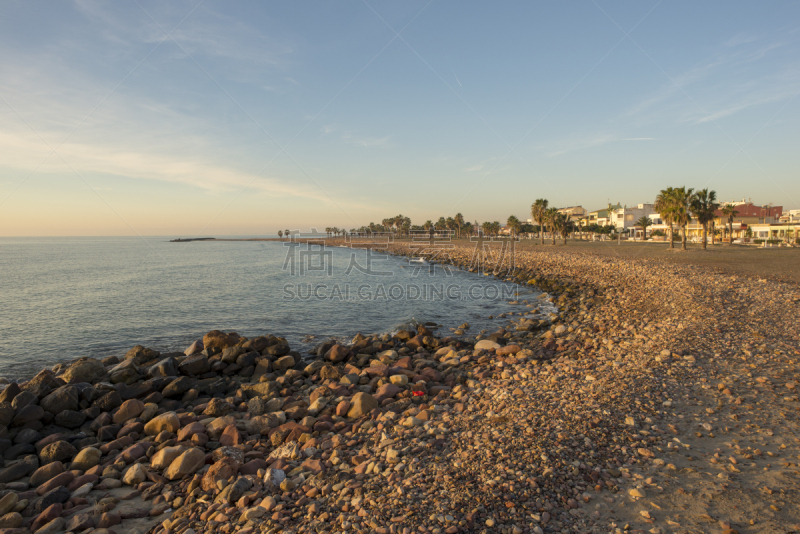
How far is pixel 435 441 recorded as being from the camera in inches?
251

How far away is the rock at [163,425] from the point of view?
8.57 metres

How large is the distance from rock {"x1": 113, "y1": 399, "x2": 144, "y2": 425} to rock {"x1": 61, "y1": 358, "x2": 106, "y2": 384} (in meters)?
3.66

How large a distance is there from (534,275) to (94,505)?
37.1 metres

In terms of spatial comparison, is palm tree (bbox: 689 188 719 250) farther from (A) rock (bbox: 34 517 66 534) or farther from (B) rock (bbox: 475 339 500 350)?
(A) rock (bbox: 34 517 66 534)

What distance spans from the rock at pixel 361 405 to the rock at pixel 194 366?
6.81 meters

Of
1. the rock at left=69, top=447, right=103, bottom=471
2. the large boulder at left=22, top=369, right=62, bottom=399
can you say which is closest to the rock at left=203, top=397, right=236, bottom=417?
the rock at left=69, top=447, right=103, bottom=471

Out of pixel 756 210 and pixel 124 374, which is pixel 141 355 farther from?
pixel 756 210

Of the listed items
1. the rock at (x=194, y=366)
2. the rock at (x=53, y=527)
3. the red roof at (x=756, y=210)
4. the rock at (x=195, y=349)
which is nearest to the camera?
the rock at (x=53, y=527)

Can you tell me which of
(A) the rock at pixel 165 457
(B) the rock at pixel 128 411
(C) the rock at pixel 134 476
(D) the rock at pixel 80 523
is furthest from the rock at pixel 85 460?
(D) the rock at pixel 80 523

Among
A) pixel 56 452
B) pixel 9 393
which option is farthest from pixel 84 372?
pixel 56 452

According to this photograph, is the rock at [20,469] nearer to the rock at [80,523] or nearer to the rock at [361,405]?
the rock at [80,523]

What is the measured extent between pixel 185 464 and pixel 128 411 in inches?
155

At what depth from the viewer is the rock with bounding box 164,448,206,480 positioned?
6.79 m

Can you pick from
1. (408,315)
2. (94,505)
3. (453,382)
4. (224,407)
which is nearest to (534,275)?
(408,315)
